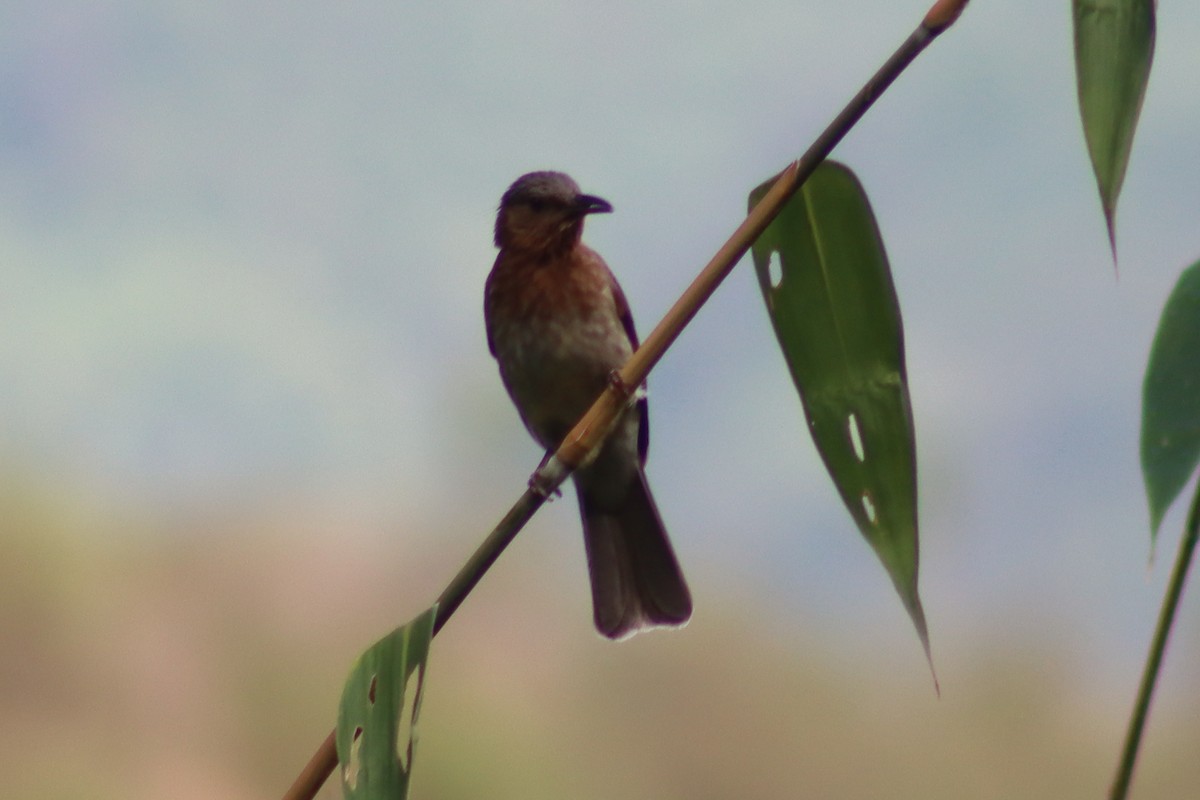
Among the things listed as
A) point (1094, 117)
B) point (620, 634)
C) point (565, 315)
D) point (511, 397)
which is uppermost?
point (1094, 117)

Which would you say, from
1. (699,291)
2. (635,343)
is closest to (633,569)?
(635,343)

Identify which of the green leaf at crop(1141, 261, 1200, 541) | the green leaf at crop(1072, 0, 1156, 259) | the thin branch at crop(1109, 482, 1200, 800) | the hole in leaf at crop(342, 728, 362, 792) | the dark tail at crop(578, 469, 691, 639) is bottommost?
the dark tail at crop(578, 469, 691, 639)

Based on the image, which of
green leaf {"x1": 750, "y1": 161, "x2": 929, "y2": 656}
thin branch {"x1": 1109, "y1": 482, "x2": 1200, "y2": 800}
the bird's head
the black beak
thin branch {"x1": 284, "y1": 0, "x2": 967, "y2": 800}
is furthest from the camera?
the bird's head

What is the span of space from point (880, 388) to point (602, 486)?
6.07ft

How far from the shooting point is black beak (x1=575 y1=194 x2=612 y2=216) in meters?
2.42

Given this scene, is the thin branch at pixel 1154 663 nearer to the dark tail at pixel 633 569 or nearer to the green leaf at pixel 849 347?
the green leaf at pixel 849 347

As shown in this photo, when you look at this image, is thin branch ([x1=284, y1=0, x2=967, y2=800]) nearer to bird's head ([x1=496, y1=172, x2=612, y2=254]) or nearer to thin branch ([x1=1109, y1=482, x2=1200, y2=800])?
thin branch ([x1=1109, y1=482, x2=1200, y2=800])

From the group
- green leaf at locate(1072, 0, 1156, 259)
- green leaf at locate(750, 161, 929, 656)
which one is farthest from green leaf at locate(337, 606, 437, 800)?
green leaf at locate(1072, 0, 1156, 259)

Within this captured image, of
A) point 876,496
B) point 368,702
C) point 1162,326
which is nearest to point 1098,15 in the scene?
point 1162,326

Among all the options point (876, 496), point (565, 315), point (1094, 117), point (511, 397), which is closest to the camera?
point (1094, 117)

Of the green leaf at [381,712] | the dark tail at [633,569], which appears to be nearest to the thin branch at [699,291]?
the green leaf at [381,712]

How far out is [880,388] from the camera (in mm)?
1039

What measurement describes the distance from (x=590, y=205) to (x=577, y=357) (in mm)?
300

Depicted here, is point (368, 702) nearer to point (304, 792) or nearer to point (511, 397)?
point (304, 792)
